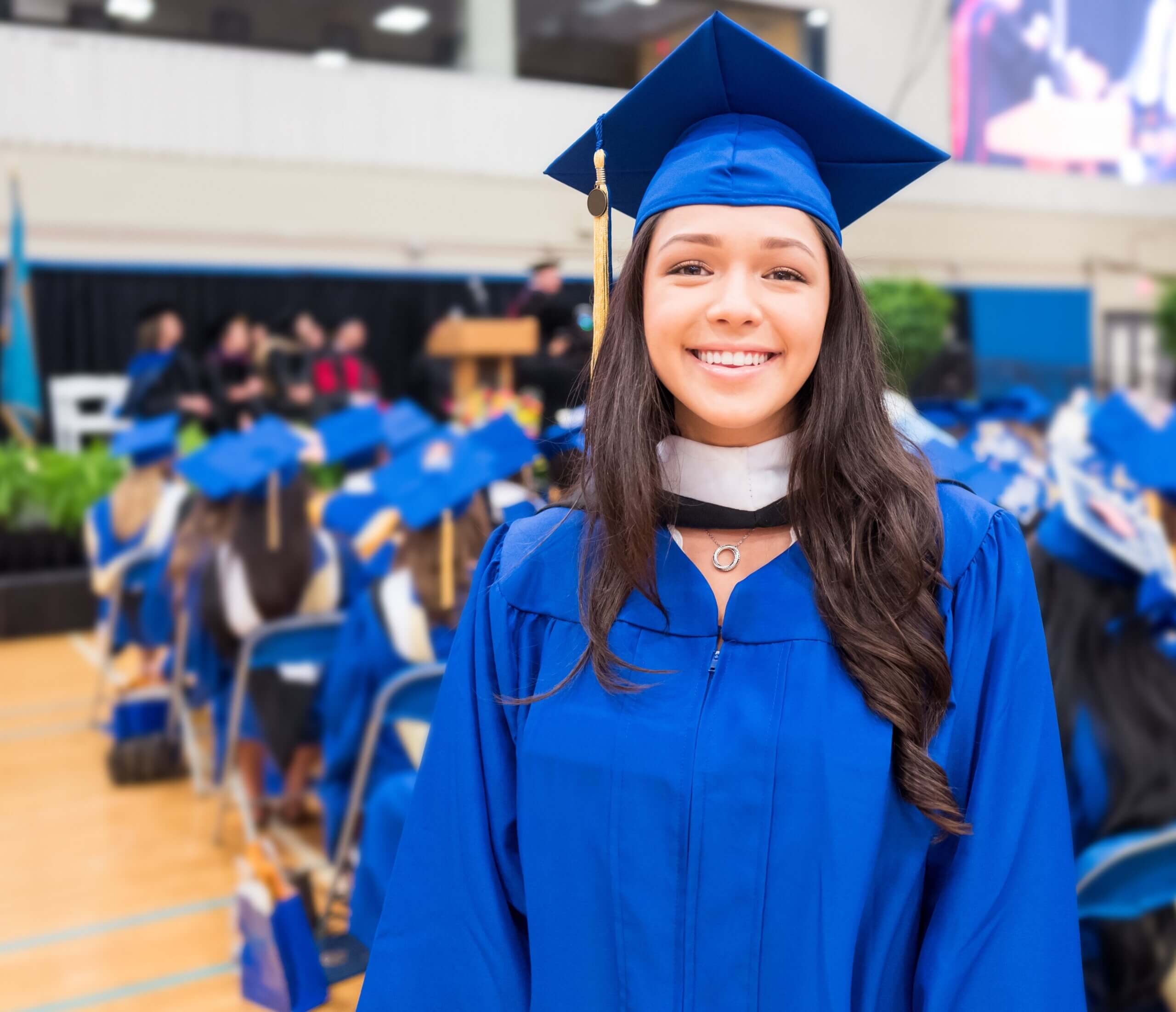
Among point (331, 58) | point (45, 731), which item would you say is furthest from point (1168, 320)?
point (45, 731)

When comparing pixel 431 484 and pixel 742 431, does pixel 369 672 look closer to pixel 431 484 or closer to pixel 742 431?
pixel 431 484

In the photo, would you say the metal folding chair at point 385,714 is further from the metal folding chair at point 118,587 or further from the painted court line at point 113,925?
the metal folding chair at point 118,587

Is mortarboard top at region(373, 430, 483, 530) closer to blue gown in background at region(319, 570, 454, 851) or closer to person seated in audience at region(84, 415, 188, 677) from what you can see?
blue gown in background at region(319, 570, 454, 851)

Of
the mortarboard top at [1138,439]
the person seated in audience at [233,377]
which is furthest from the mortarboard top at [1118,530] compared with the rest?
the person seated in audience at [233,377]

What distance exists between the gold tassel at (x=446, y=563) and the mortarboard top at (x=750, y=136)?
197 cm

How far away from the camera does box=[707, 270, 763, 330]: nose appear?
3.60 ft

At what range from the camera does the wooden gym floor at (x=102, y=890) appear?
311cm

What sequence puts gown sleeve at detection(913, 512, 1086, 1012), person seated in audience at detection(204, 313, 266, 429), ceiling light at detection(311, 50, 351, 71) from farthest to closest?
ceiling light at detection(311, 50, 351, 71)
person seated in audience at detection(204, 313, 266, 429)
gown sleeve at detection(913, 512, 1086, 1012)

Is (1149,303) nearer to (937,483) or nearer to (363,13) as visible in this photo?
(363,13)

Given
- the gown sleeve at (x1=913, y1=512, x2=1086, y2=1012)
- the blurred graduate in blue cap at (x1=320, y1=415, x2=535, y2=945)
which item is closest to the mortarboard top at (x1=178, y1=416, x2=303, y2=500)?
the blurred graduate in blue cap at (x1=320, y1=415, x2=535, y2=945)

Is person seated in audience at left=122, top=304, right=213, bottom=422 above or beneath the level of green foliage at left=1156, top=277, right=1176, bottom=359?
beneath

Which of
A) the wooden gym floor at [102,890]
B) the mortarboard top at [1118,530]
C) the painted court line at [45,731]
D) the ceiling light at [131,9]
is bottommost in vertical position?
the painted court line at [45,731]

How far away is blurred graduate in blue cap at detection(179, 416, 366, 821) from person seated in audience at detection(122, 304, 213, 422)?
15.0 feet

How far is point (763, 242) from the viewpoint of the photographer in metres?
1.11
